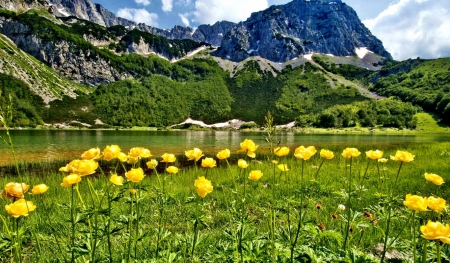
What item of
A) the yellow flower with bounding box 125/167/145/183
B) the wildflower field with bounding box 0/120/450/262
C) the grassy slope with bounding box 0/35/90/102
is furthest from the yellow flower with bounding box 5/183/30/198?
the grassy slope with bounding box 0/35/90/102

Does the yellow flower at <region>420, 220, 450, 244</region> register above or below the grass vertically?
above

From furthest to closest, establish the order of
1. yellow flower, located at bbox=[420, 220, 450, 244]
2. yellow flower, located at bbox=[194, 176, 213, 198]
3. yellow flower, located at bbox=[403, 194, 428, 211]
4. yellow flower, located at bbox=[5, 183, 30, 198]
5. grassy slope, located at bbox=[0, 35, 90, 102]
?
grassy slope, located at bbox=[0, 35, 90, 102] < yellow flower, located at bbox=[194, 176, 213, 198] < yellow flower, located at bbox=[5, 183, 30, 198] < yellow flower, located at bbox=[403, 194, 428, 211] < yellow flower, located at bbox=[420, 220, 450, 244]

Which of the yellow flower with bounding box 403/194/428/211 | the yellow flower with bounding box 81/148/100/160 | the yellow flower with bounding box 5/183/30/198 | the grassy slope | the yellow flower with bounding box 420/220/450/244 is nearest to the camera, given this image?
the yellow flower with bounding box 420/220/450/244

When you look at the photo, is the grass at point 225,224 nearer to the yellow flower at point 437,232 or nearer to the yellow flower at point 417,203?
the yellow flower at point 417,203

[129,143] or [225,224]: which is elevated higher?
[225,224]

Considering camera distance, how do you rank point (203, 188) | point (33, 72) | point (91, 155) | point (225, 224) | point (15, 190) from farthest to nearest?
point (33, 72) < point (225, 224) < point (91, 155) < point (203, 188) < point (15, 190)

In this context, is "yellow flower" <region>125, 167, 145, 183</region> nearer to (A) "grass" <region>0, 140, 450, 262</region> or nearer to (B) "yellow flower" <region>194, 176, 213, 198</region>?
(A) "grass" <region>0, 140, 450, 262</region>

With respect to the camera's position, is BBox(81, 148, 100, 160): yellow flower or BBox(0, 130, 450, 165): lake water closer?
BBox(81, 148, 100, 160): yellow flower

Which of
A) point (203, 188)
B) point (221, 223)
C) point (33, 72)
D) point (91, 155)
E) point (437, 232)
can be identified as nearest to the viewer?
point (437, 232)

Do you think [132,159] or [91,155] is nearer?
[91,155]

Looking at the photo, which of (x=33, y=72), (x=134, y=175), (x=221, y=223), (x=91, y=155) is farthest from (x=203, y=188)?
(x=33, y=72)

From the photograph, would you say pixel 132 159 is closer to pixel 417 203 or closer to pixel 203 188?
pixel 203 188

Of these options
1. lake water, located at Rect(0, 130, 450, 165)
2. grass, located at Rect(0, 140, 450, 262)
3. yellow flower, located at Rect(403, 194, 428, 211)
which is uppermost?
yellow flower, located at Rect(403, 194, 428, 211)

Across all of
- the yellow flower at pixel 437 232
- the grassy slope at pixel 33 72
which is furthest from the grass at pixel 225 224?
the grassy slope at pixel 33 72
